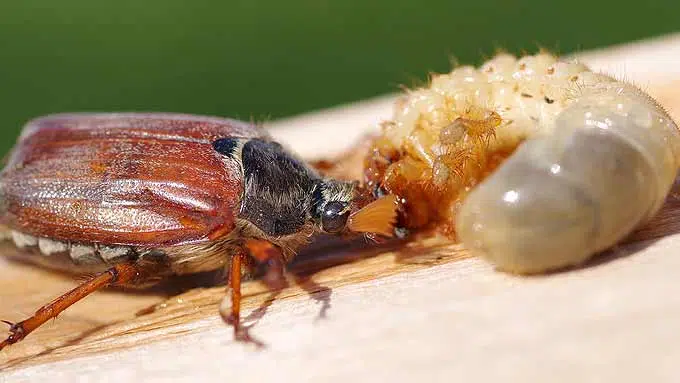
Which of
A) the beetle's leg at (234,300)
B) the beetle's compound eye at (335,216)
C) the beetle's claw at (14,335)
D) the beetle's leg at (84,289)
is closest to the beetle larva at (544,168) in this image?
the beetle's compound eye at (335,216)

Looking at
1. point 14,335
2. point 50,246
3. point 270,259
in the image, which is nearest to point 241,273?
point 270,259

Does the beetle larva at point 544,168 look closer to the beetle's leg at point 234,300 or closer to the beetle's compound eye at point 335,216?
the beetle's compound eye at point 335,216

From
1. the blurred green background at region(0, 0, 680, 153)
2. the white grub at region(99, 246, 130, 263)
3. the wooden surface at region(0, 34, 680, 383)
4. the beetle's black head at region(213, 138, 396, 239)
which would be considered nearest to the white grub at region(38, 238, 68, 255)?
the white grub at region(99, 246, 130, 263)

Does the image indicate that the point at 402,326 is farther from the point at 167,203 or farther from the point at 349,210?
the point at 167,203

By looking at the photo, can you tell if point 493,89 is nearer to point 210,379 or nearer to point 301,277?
point 301,277

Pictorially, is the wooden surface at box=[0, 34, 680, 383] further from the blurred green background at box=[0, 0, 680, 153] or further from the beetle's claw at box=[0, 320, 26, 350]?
the blurred green background at box=[0, 0, 680, 153]
